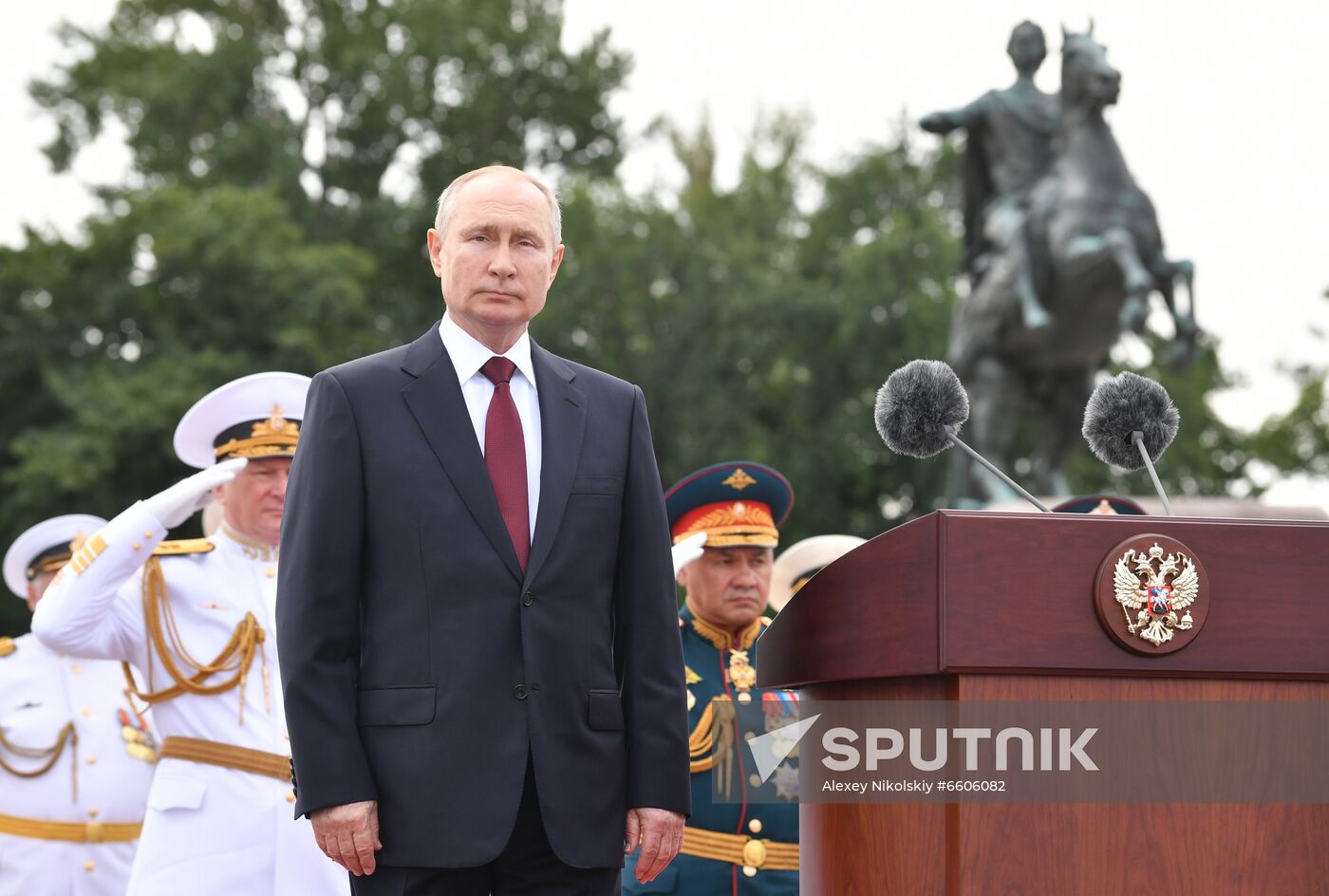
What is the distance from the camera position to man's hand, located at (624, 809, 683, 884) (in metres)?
2.81

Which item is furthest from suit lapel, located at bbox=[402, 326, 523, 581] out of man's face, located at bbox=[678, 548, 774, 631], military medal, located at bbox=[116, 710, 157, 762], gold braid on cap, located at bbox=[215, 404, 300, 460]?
military medal, located at bbox=[116, 710, 157, 762]

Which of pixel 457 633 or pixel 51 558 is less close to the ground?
pixel 51 558

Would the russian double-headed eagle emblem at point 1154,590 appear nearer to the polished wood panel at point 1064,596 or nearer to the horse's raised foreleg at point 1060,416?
the polished wood panel at point 1064,596

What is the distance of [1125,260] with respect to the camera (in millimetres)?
12500

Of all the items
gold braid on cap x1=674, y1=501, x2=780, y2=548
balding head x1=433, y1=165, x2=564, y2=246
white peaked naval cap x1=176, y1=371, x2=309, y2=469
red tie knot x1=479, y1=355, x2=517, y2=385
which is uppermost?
balding head x1=433, y1=165, x2=564, y2=246

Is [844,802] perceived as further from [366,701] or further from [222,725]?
[222,725]

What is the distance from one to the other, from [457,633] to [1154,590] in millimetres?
1044

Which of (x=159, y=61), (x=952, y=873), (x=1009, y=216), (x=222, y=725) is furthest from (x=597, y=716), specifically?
(x=159, y=61)

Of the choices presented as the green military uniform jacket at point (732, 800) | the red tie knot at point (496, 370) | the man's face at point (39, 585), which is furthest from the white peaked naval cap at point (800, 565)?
the red tie knot at point (496, 370)

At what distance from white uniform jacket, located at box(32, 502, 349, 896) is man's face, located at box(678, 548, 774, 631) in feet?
4.00

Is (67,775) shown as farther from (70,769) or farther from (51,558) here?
Answer: (51,558)

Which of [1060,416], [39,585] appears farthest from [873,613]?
[1060,416]

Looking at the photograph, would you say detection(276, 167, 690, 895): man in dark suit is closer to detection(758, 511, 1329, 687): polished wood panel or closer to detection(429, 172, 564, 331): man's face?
detection(429, 172, 564, 331): man's face

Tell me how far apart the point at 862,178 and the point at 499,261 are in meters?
24.8
